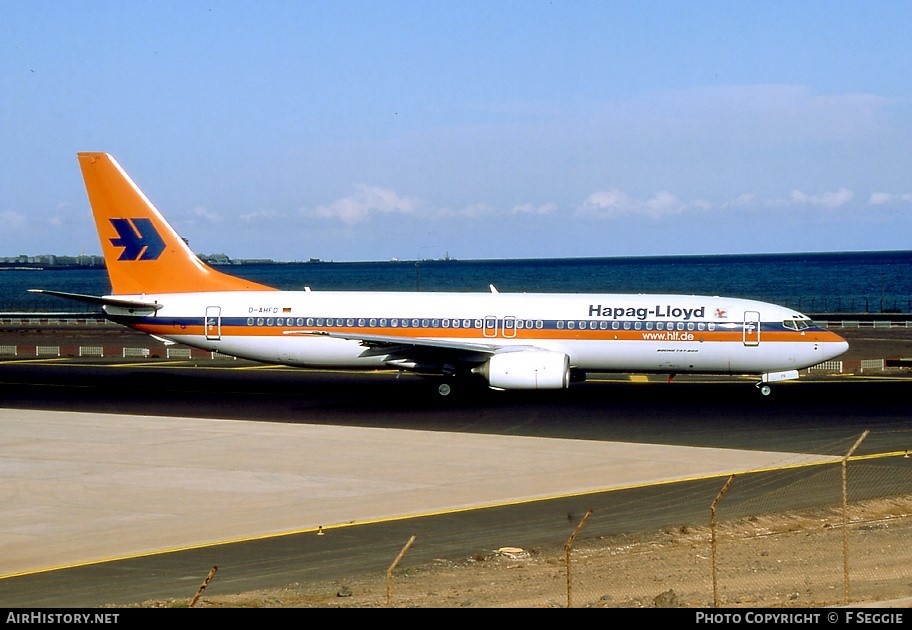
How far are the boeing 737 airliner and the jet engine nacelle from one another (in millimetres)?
36

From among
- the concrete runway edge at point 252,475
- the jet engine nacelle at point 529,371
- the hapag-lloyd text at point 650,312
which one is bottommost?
the concrete runway edge at point 252,475

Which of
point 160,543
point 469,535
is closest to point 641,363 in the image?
point 469,535

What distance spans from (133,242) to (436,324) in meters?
13.3

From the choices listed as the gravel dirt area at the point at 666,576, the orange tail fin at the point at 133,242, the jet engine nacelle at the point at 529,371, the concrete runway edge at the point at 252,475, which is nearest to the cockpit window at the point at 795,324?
the jet engine nacelle at the point at 529,371

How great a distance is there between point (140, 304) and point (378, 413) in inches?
483

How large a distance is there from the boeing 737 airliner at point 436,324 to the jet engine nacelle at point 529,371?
1.4 inches

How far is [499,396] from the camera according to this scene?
43.2m

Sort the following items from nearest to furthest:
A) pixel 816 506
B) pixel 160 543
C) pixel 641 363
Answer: pixel 160 543, pixel 816 506, pixel 641 363

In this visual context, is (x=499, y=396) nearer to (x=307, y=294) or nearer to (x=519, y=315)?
(x=519, y=315)

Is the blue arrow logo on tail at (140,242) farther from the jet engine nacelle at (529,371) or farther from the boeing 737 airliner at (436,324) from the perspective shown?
the jet engine nacelle at (529,371)

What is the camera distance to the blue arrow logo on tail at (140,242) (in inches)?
1809

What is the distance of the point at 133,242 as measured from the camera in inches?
1811

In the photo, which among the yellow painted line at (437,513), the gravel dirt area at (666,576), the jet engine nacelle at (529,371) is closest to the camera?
the gravel dirt area at (666,576)

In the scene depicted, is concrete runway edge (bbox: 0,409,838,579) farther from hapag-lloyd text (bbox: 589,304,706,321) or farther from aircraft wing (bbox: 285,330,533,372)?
hapag-lloyd text (bbox: 589,304,706,321)
